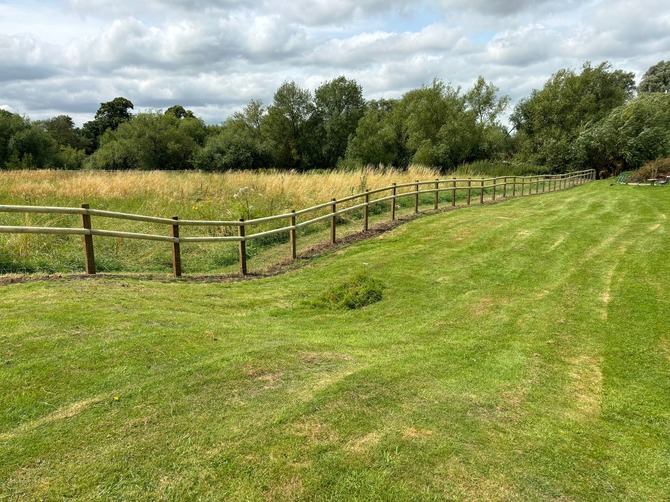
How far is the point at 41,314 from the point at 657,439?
5.76 metres

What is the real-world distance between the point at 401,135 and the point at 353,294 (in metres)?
42.1

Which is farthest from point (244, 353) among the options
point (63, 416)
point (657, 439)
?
point (657, 439)

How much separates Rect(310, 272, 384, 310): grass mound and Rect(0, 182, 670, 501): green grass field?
138 mm

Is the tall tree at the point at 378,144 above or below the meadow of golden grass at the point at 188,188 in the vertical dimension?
above

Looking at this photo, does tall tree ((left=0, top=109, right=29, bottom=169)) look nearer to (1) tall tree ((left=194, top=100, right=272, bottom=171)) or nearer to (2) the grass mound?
(1) tall tree ((left=194, top=100, right=272, bottom=171))

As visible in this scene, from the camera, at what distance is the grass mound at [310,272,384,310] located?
662 cm

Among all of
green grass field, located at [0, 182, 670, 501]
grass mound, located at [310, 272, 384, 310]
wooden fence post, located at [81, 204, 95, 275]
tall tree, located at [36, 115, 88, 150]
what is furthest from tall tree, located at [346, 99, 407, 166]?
tall tree, located at [36, 115, 88, 150]

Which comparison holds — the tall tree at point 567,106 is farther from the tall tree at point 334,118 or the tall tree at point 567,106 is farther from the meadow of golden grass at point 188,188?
the meadow of golden grass at point 188,188

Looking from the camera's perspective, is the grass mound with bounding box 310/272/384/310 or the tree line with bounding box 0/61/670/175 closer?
the grass mound with bounding box 310/272/384/310

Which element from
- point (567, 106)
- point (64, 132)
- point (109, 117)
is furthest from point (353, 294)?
point (109, 117)

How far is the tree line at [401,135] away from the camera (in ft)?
116

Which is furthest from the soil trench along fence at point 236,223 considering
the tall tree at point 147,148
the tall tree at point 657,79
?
the tall tree at point 657,79

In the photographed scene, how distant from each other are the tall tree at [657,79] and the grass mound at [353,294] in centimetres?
8459

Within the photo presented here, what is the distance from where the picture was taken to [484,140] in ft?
140
